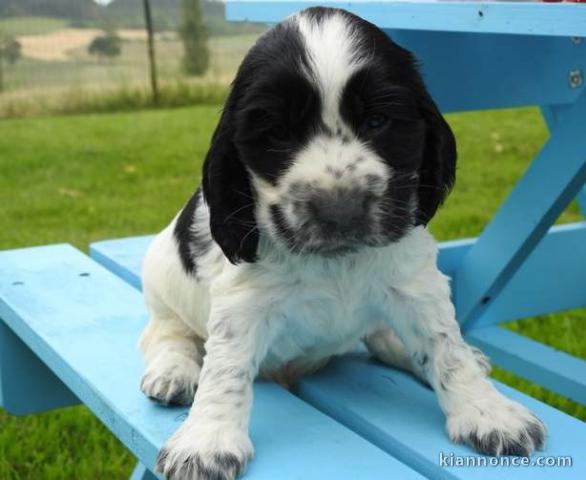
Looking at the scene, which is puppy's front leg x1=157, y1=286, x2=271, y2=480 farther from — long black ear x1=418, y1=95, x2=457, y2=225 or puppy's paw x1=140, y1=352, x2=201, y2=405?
long black ear x1=418, y1=95, x2=457, y2=225

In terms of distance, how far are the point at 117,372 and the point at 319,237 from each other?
87 cm

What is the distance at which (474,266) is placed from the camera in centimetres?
357

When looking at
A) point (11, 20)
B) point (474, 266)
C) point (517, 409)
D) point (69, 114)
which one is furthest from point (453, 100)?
point (11, 20)

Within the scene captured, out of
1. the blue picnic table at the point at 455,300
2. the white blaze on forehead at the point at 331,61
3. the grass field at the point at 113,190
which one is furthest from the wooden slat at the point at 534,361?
the white blaze on forehead at the point at 331,61

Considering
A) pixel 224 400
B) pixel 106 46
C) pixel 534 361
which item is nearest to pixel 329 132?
pixel 224 400

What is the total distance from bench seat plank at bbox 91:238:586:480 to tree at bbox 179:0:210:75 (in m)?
10.1

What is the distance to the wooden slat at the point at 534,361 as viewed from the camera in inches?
131

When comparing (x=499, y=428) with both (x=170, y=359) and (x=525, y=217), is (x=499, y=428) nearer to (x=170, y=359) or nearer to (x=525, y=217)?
(x=170, y=359)

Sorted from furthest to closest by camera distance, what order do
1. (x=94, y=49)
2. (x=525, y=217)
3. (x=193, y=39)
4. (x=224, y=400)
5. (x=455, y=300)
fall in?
(x=193, y=39) → (x=94, y=49) → (x=455, y=300) → (x=525, y=217) → (x=224, y=400)

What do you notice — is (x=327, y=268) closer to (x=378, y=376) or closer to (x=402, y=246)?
(x=402, y=246)

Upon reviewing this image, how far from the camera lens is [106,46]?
12.3 m

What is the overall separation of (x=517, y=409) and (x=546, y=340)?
252cm

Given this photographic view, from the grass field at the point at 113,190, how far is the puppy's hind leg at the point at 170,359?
94cm

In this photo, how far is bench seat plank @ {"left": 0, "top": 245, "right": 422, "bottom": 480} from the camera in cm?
196
